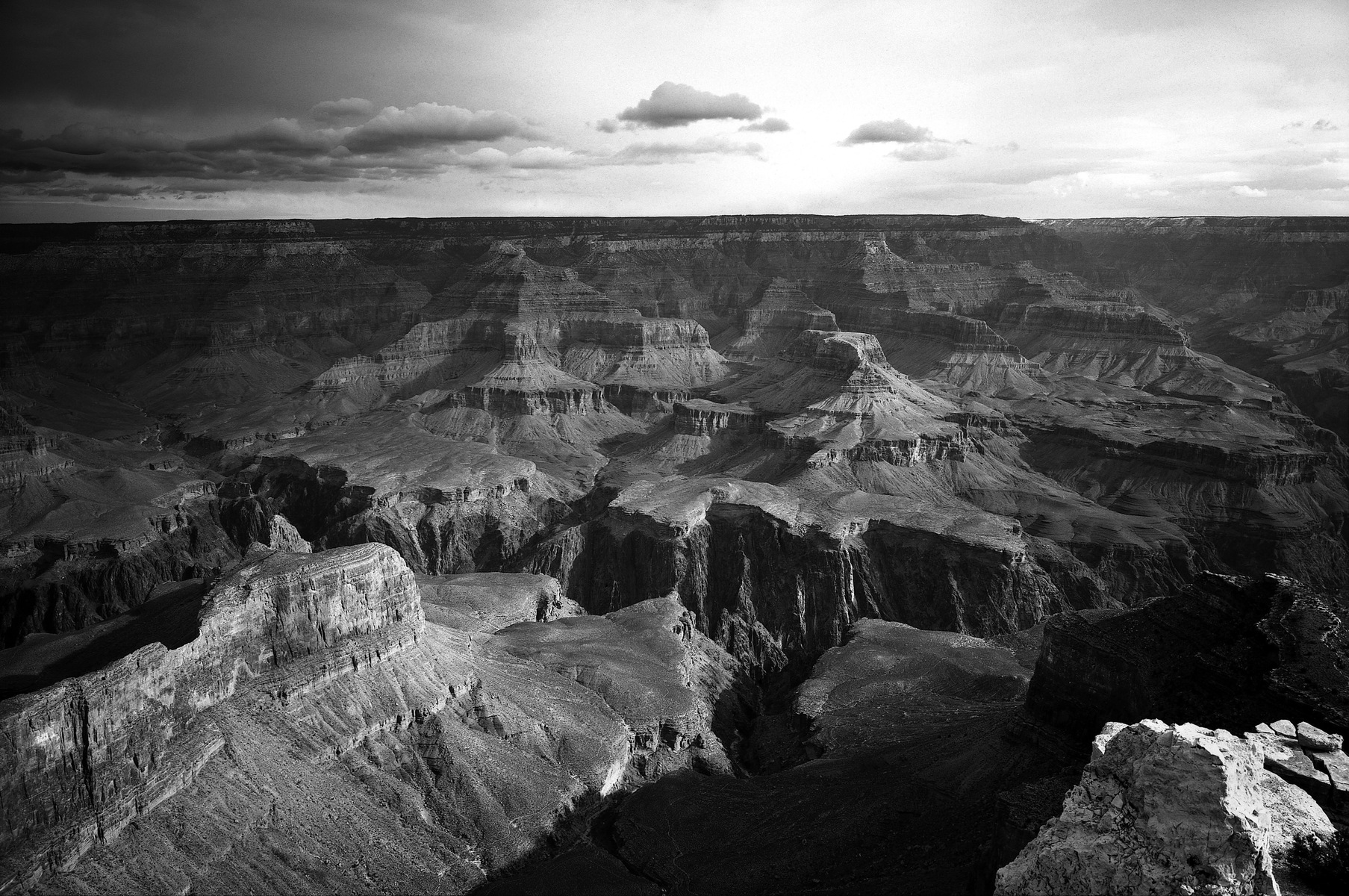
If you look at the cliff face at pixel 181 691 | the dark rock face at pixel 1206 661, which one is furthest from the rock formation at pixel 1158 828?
the cliff face at pixel 181 691

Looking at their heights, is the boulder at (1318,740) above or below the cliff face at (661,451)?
above

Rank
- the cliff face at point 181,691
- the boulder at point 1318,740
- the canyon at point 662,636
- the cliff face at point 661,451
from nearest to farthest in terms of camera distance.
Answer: the boulder at point 1318,740 → the cliff face at point 181,691 → the canyon at point 662,636 → the cliff face at point 661,451

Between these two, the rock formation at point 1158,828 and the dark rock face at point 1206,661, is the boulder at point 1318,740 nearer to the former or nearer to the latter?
the dark rock face at point 1206,661

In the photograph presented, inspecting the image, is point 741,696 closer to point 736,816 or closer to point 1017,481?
point 736,816

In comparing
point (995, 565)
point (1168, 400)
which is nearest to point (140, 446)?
point (995, 565)

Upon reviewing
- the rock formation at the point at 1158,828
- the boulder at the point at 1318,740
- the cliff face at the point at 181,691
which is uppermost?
the rock formation at the point at 1158,828

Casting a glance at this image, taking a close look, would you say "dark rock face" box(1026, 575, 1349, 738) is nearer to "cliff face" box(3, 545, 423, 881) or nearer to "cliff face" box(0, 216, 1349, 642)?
"cliff face" box(3, 545, 423, 881)
